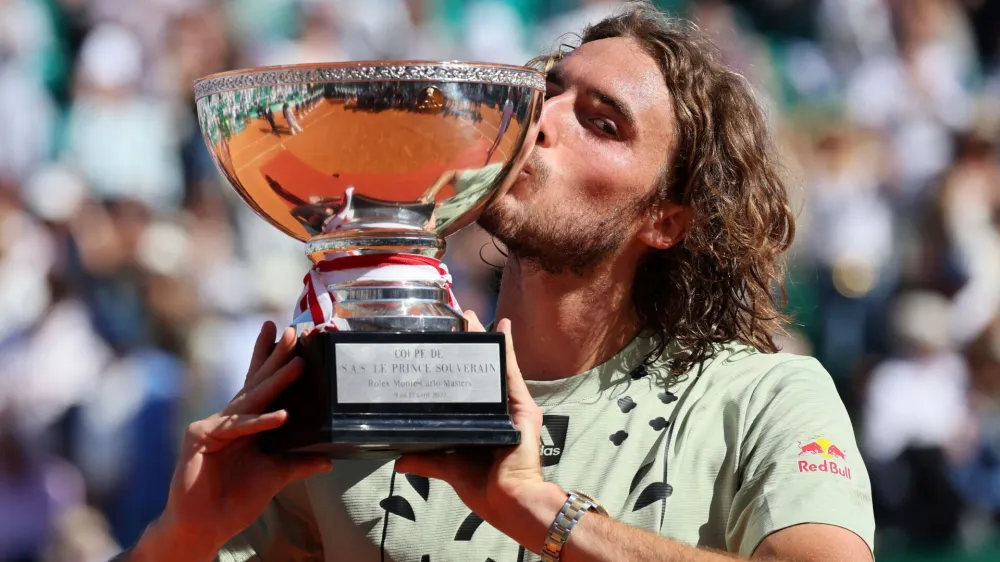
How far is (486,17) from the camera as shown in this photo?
851 cm

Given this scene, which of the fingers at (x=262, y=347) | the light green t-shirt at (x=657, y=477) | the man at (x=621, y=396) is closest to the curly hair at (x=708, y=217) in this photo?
the man at (x=621, y=396)

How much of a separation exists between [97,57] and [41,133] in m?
0.49

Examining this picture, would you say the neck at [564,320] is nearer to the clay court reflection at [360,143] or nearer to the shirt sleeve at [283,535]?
the shirt sleeve at [283,535]

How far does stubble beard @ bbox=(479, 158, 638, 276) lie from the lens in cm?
313

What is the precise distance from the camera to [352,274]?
2.49m

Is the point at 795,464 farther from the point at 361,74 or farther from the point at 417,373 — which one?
the point at 361,74

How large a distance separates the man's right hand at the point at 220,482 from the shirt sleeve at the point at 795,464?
2.60ft

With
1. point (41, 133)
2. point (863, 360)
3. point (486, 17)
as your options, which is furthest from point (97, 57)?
point (863, 360)

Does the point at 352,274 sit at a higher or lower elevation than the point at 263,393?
higher

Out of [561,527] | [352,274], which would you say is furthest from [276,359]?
[561,527]

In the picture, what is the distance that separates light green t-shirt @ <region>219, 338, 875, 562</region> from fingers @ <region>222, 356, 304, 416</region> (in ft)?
2.02

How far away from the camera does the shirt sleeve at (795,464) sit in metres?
2.73

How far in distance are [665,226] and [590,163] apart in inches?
12.5

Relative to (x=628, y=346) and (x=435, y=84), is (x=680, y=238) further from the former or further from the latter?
(x=435, y=84)
